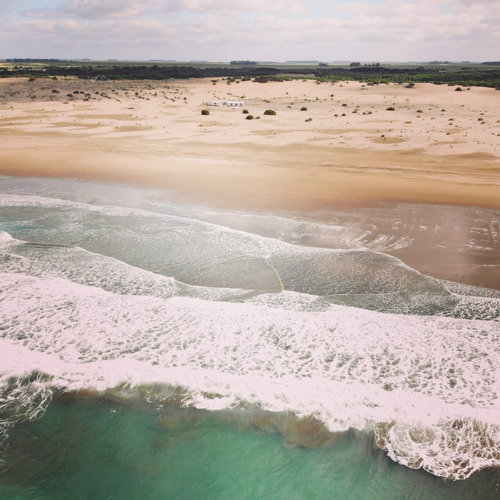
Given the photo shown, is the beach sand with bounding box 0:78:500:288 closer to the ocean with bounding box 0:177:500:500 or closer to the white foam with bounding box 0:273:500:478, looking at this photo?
the ocean with bounding box 0:177:500:500

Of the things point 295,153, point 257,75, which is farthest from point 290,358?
point 257,75

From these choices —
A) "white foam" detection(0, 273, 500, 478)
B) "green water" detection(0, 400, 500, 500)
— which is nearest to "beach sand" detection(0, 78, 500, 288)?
"white foam" detection(0, 273, 500, 478)

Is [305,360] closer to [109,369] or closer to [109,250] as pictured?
[109,369]

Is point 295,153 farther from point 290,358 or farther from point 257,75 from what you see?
point 257,75

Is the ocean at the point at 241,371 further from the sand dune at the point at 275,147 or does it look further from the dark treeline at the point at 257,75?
the dark treeline at the point at 257,75

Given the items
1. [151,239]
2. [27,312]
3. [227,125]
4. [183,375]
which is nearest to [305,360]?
[183,375]

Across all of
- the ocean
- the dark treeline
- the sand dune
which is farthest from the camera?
the dark treeline

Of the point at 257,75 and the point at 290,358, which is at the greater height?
the point at 257,75

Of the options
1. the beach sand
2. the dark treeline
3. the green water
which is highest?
the dark treeline
